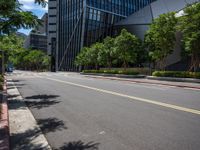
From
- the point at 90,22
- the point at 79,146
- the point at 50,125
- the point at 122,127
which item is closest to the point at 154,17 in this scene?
the point at 90,22

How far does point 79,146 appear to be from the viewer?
5.89 meters

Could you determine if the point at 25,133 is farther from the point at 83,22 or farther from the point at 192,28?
the point at 83,22

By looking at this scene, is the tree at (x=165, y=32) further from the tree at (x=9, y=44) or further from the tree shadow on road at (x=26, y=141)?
the tree shadow on road at (x=26, y=141)

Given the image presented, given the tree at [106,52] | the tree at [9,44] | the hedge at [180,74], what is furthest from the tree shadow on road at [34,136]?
the tree at [106,52]

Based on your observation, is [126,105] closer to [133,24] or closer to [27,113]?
[27,113]

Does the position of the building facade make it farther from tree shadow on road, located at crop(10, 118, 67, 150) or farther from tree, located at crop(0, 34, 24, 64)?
tree shadow on road, located at crop(10, 118, 67, 150)

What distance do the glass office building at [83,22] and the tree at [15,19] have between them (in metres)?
68.3

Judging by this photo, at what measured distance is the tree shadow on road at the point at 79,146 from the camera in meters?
5.75

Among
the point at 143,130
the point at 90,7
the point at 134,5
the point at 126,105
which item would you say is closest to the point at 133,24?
the point at 90,7

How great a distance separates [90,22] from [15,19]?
71.1 meters

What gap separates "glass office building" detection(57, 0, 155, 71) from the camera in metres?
78.8

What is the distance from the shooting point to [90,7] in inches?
3059

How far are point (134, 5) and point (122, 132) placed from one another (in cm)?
9615

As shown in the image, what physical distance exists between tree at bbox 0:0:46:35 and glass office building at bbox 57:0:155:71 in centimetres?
6828
